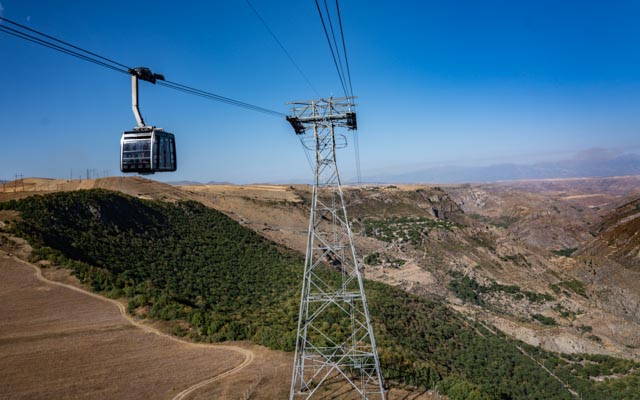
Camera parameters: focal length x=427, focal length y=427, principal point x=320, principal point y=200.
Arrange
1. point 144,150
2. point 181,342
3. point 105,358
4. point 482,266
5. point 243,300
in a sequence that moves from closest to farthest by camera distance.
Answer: point 144,150 → point 105,358 → point 181,342 → point 243,300 → point 482,266

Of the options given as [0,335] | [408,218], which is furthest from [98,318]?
[408,218]

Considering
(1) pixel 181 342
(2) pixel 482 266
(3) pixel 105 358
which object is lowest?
(2) pixel 482 266

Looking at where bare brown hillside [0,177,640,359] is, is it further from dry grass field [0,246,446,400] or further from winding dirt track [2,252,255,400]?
dry grass field [0,246,446,400]

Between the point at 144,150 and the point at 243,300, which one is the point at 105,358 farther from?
the point at 243,300

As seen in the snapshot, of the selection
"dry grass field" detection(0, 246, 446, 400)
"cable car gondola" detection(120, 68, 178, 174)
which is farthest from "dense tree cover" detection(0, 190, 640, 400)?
"cable car gondola" detection(120, 68, 178, 174)

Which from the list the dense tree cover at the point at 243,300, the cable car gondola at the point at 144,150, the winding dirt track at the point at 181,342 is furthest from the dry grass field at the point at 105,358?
the cable car gondola at the point at 144,150

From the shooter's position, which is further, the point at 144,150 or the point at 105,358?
the point at 105,358

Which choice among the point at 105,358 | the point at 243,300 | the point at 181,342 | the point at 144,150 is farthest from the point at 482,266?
the point at 144,150

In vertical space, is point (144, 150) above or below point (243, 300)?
above

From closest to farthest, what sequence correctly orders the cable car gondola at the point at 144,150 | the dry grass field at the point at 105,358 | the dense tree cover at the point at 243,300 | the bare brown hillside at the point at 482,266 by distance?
the cable car gondola at the point at 144,150 < the dry grass field at the point at 105,358 < the dense tree cover at the point at 243,300 < the bare brown hillside at the point at 482,266

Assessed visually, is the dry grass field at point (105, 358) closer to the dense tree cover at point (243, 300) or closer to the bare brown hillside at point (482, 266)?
the dense tree cover at point (243, 300)

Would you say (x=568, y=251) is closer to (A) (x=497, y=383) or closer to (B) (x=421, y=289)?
(B) (x=421, y=289)
